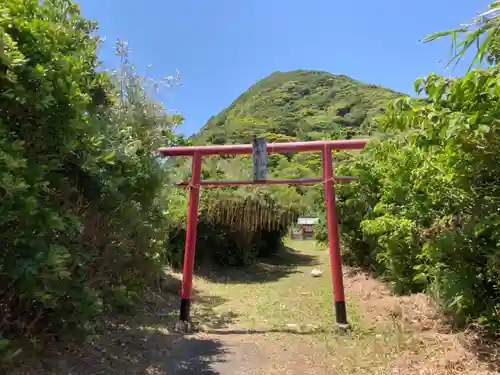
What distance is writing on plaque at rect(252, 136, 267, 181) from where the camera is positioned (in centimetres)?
704

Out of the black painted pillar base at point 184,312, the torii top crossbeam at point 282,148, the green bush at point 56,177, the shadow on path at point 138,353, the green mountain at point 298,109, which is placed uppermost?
the green mountain at point 298,109

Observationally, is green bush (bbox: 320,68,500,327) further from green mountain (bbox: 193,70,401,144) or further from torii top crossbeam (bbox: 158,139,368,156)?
green mountain (bbox: 193,70,401,144)

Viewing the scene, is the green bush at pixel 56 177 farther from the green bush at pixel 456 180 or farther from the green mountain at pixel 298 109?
the green mountain at pixel 298 109

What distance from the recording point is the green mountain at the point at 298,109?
153 ft

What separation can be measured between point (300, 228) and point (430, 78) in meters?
25.7

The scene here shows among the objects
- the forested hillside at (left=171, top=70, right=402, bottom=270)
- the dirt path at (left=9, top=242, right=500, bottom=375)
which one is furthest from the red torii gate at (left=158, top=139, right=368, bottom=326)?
the forested hillside at (left=171, top=70, right=402, bottom=270)

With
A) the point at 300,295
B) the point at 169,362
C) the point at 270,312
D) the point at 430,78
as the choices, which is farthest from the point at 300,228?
the point at 430,78

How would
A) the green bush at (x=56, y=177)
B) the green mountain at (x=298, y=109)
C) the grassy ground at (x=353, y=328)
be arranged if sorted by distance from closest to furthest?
the green bush at (x=56, y=177)
the grassy ground at (x=353, y=328)
the green mountain at (x=298, y=109)

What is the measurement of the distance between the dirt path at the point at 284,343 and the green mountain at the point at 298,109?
29.4m

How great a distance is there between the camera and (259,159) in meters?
7.03

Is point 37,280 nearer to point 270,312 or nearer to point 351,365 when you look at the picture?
point 351,365

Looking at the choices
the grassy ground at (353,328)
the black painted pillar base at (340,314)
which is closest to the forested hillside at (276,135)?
the grassy ground at (353,328)

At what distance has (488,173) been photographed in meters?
3.71

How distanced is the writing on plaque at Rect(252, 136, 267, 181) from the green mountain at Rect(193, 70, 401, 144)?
98.9ft
